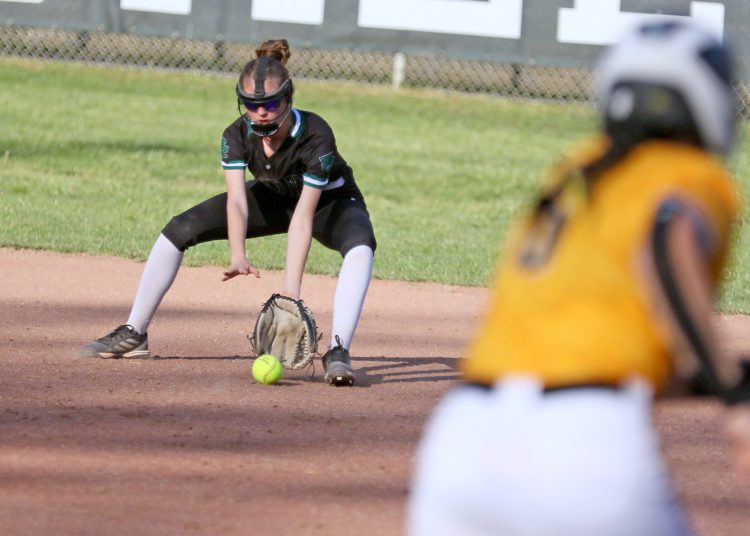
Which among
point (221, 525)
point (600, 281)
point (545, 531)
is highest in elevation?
point (600, 281)

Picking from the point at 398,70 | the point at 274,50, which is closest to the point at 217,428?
the point at 274,50

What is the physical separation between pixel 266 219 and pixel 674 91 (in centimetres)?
479

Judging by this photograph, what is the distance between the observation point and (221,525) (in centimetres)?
459

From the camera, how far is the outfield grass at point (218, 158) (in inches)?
455

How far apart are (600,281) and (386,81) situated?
55.9 feet

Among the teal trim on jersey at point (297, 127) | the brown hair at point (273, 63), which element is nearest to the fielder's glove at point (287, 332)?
the teal trim on jersey at point (297, 127)

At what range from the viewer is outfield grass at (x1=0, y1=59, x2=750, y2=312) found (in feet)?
37.9

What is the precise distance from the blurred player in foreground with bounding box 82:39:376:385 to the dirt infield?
14.6 inches

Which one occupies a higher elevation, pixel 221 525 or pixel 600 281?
pixel 600 281

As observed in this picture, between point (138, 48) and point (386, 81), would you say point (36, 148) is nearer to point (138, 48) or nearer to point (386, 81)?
point (138, 48)

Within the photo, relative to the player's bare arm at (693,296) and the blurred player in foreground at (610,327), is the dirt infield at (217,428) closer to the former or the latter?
the blurred player in foreground at (610,327)

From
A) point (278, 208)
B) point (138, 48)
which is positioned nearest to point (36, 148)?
point (138, 48)

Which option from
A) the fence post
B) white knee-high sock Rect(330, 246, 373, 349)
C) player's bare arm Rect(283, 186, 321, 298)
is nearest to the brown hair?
player's bare arm Rect(283, 186, 321, 298)

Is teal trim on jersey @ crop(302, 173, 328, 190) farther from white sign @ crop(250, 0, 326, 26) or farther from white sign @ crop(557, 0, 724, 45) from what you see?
white sign @ crop(557, 0, 724, 45)
